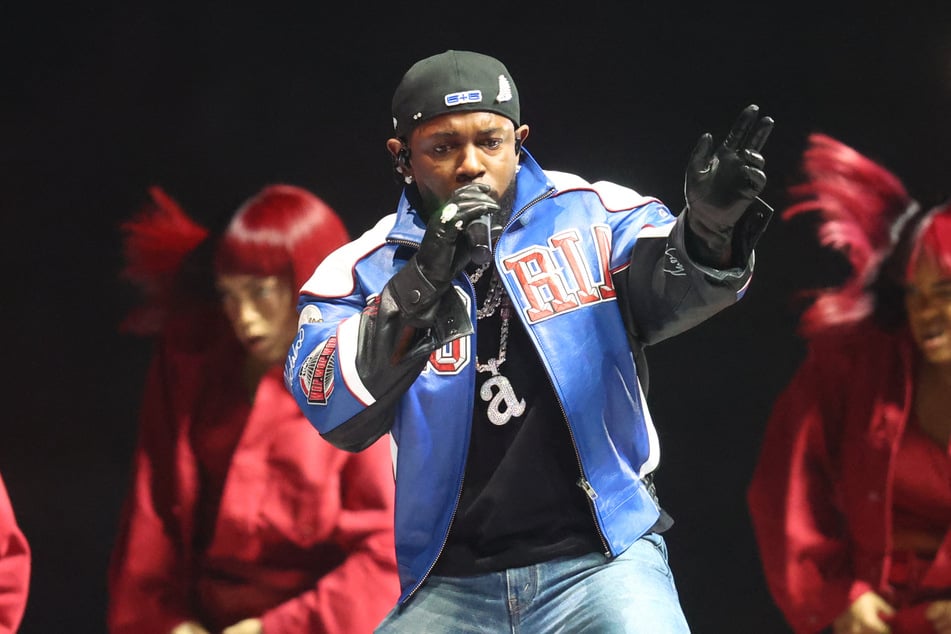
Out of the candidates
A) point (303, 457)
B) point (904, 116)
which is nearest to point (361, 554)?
point (303, 457)

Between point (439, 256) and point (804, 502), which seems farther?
point (804, 502)

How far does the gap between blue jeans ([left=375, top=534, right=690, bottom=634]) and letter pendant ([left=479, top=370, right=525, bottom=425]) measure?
20 cm

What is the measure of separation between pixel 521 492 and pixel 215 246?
1.36 metres

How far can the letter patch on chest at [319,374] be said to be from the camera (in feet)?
6.03

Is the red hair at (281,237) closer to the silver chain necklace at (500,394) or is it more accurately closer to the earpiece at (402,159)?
the earpiece at (402,159)

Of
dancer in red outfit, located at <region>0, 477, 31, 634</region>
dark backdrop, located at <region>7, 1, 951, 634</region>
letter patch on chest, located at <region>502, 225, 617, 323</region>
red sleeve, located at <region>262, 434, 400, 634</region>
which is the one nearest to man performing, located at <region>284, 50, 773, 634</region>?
letter patch on chest, located at <region>502, 225, 617, 323</region>

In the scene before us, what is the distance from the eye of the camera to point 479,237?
172 cm

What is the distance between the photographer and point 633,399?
6.13 ft

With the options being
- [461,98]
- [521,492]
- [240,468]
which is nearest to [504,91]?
[461,98]

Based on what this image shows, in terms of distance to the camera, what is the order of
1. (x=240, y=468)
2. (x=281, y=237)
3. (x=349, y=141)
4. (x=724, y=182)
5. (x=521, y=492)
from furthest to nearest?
(x=349, y=141) < (x=281, y=237) < (x=240, y=468) < (x=521, y=492) < (x=724, y=182)

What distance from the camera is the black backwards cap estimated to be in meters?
1.93

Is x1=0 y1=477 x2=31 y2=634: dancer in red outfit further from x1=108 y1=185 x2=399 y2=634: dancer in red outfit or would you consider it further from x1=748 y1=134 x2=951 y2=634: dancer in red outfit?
x1=748 y1=134 x2=951 y2=634: dancer in red outfit

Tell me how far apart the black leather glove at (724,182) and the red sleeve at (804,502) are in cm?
107

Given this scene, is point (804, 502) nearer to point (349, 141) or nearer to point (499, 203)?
point (499, 203)
